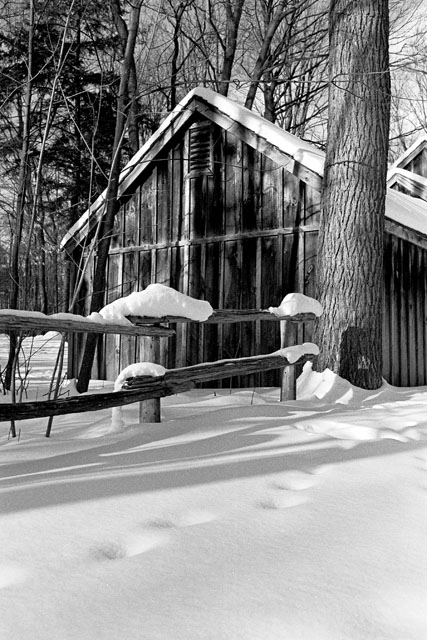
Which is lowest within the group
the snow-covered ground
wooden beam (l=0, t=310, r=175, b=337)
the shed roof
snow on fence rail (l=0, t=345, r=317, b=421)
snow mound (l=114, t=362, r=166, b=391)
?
the snow-covered ground

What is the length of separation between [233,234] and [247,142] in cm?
145

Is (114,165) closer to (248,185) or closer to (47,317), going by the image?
(248,185)

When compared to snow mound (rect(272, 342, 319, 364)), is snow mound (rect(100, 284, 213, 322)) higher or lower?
higher

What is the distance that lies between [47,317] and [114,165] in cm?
466

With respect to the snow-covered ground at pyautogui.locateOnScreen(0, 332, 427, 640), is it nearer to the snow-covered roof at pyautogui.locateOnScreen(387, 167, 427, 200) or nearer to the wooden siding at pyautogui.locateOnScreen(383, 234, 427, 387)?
the wooden siding at pyautogui.locateOnScreen(383, 234, 427, 387)

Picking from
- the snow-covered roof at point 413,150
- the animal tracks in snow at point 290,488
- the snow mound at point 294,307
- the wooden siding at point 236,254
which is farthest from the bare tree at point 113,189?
the snow-covered roof at point 413,150

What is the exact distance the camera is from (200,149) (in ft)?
30.0

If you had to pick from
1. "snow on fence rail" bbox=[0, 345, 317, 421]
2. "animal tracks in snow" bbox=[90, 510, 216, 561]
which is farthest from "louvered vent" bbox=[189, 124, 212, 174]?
"animal tracks in snow" bbox=[90, 510, 216, 561]

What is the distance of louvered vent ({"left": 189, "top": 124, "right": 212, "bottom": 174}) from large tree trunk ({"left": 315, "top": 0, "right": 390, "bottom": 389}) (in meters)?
3.19

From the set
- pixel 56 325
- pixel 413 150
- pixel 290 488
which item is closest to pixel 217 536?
pixel 290 488

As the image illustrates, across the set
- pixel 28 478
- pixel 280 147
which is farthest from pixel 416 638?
pixel 280 147

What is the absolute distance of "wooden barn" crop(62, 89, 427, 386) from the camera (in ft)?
26.9

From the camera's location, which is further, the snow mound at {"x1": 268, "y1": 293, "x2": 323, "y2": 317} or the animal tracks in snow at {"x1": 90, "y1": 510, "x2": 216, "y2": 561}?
the snow mound at {"x1": 268, "y1": 293, "x2": 323, "y2": 317}

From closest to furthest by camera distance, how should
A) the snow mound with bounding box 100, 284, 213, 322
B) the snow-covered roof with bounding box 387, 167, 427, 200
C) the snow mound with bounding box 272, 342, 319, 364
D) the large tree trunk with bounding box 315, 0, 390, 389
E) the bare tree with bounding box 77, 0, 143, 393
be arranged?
the snow mound with bounding box 100, 284, 213, 322, the snow mound with bounding box 272, 342, 319, 364, the large tree trunk with bounding box 315, 0, 390, 389, the bare tree with bounding box 77, 0, 143, 393, the snow-covered roof with bounding box 387, 167, 427, 200
